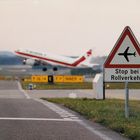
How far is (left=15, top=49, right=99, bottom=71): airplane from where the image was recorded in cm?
10762

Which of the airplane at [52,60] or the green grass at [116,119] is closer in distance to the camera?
the green grass at [116,119]

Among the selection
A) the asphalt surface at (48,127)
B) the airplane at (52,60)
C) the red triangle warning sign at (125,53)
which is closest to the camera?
the asphalt surface at (48,127)

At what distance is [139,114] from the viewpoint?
61.3ft

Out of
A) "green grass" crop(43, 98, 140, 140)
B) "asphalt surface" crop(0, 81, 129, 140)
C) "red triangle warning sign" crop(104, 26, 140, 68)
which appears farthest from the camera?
"red triangle warning sign" crop(104, 26, 140, 68)

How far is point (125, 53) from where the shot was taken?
1694cm

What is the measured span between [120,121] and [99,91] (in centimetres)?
1663

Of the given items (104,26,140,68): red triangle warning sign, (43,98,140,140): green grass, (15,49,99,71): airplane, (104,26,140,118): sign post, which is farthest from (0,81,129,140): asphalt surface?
(15,49,99,71): airplane

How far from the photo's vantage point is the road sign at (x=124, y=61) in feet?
55.3

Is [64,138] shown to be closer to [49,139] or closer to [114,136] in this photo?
[49,139]

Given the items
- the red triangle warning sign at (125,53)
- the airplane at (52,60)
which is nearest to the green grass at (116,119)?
the red triangle warning sign at (125,53)

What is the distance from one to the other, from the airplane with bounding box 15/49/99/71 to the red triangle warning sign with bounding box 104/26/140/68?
89.9 m

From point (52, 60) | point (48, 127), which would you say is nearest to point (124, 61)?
point (48, 127)

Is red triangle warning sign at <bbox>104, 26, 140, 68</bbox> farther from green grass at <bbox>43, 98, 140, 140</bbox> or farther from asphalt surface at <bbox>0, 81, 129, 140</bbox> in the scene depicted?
asphalt surface at <bbox>0, 81, 129, 140</bbox>

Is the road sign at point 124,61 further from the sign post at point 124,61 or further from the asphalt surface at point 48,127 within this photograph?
the asphalt surface at point 48,127
